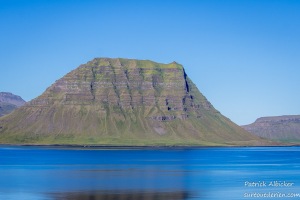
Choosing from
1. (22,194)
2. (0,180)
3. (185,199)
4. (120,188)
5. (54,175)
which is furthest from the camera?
(54,175)

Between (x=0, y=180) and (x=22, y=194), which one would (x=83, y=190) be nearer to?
(x=22, y=194)

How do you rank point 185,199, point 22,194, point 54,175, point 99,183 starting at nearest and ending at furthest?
point 185,199
point 22,194
point 99,183
point 54,175

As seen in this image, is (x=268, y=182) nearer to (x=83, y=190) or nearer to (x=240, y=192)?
(x=240, y=192)

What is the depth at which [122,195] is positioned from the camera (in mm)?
92562

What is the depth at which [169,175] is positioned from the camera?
134m

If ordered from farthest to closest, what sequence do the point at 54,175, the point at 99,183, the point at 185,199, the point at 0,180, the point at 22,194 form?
the point at 54,175
the point at 0,180
the point at 99,183
the point at 22,194
the point at 185,199

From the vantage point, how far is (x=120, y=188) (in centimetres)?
10269

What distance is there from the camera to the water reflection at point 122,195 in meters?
89.2

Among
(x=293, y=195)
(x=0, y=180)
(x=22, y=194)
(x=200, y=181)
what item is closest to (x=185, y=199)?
(x=293, y=195)

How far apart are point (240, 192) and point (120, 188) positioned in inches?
723

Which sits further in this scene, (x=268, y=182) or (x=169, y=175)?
(x=169, y=175)

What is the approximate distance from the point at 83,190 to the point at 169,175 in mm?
37468

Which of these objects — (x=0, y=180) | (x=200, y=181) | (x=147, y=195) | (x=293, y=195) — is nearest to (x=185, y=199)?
(x=147, y=195)

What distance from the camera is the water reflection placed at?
89188mm
